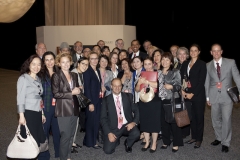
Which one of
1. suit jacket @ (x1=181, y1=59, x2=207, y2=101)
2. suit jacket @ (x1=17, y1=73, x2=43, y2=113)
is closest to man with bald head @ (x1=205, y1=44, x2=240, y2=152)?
suit jacket @ (x1=181, y1=59, x2=207, y2=101)

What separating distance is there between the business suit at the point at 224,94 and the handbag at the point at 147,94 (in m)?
0.92

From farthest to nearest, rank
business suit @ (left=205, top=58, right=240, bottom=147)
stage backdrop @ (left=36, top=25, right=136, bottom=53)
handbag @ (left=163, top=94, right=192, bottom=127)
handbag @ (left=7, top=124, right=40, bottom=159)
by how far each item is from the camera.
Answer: stage backdrop @ (left=36, top=25, right=136, bottom=53)
business suit @ (left=205, top=58, right=240, bottom=147)
handbag @ (left=163, top=94, right=192, bottom=127)
handbag @ (left=7, top=124, right=40, bottom=159)

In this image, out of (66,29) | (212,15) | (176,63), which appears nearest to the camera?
(176,63)

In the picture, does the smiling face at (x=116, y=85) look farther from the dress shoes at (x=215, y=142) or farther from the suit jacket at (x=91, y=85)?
the dress shoes at (x=215, y=142)

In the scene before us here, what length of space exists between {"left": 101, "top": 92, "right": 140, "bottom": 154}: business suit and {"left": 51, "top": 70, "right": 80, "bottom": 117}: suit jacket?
0.84 metres

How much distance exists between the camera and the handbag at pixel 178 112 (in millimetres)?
3977

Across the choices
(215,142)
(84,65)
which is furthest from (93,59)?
(215,142)

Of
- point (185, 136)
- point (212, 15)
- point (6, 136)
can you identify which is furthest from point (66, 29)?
point (212, 15)

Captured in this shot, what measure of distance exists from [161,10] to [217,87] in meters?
9.72

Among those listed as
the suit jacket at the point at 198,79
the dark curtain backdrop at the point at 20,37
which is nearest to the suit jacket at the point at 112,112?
the suit jacket at the point at 198,79

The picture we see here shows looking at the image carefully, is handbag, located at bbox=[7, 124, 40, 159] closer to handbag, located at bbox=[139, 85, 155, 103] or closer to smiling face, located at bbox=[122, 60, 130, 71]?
handbag, located at bbox=[139, 85, 155, 103]

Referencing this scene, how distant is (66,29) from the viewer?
8.75 meters

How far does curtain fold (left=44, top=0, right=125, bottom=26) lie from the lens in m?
8.96

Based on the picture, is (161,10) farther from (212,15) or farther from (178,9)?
(212,15)
